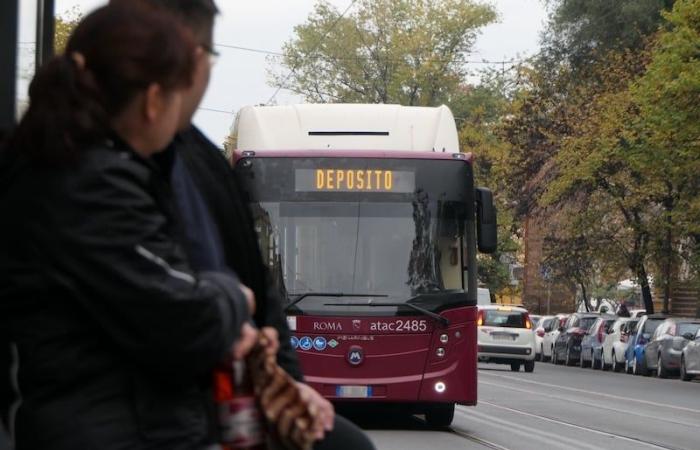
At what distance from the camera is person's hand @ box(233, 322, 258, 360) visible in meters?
2.79

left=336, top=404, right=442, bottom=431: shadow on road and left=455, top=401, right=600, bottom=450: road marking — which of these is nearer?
left=455, top=401, right=600, bottom=450: road marking

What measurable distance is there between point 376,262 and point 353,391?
4.05ft

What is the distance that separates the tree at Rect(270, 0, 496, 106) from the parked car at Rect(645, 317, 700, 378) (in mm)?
31180

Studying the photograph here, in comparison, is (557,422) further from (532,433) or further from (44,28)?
(44,28)

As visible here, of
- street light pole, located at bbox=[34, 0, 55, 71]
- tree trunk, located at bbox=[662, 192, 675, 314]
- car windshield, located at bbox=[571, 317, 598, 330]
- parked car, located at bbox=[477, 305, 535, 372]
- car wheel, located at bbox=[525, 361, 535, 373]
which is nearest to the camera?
street light pole, located at bbox=[34, 0, 55, 71]

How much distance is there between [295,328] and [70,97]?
12859 mm

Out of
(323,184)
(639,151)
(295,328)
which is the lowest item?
(295,328)

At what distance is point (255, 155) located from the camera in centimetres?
1553

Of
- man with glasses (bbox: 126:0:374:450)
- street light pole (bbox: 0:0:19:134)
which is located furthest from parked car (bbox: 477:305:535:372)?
man with glasses (bbox: 126:0:374:450)

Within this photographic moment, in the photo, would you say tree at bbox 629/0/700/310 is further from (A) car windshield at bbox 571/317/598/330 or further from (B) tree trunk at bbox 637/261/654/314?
(A) car windshield at bbox 571/317/598/330

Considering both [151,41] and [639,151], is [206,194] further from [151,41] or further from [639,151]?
[639,151]

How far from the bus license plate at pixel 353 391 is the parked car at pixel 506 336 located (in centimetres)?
2689

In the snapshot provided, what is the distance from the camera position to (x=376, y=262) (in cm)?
1547

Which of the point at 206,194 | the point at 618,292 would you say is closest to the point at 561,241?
the point at 206,194
